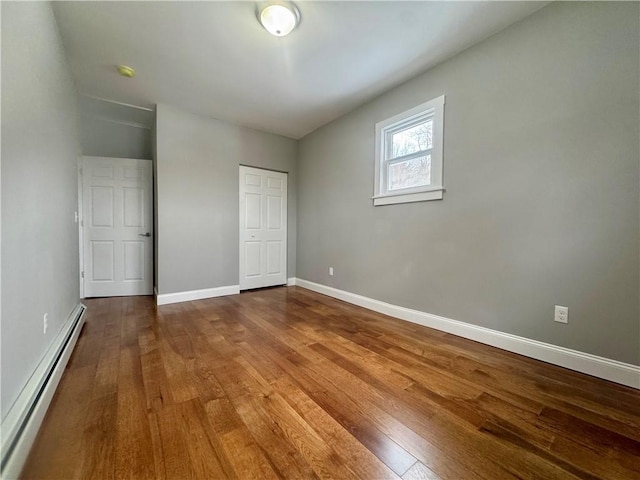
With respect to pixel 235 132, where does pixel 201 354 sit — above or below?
below

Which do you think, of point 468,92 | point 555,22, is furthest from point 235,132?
point 555,22

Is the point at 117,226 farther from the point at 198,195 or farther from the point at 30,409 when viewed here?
the point at 30,409

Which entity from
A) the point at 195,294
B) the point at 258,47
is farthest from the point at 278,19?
the point at 195,294

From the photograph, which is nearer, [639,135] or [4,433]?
[4,433]

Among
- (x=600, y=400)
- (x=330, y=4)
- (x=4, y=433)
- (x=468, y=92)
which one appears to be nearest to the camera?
(x=4, y=433)

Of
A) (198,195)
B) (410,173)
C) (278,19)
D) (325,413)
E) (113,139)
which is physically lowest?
(325,413)

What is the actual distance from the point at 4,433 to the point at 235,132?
12.4ft

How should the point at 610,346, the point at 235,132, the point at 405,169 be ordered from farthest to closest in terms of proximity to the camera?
the point at 235,132, the point at 405,169, the point at 610,346

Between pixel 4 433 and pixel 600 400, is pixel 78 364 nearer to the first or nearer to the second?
pixel 4 433

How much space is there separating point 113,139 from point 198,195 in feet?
5.93

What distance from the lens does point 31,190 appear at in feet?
4.72

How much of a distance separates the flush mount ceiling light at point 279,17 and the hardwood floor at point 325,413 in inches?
98.6

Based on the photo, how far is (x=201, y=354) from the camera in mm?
1986

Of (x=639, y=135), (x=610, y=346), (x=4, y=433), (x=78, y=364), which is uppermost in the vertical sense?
(x=639, y=135)
